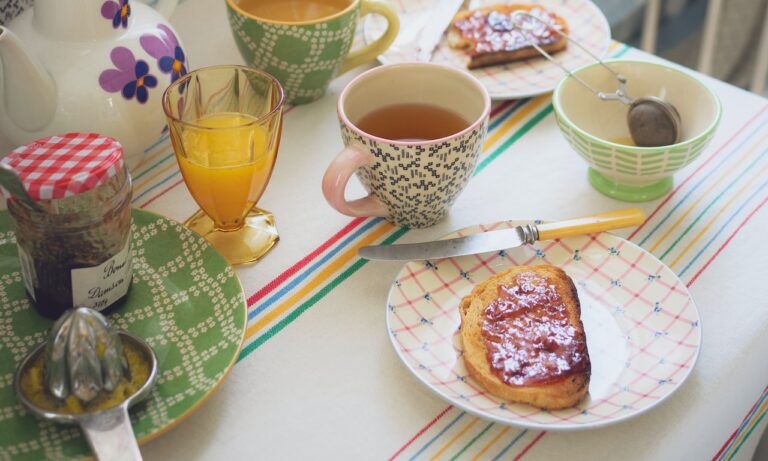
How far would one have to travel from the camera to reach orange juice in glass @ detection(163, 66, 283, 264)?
0.73m

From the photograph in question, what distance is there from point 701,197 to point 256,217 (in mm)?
476

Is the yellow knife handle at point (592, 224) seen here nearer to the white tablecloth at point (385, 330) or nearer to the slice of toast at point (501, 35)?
the white tablecloth at point (385, 330)

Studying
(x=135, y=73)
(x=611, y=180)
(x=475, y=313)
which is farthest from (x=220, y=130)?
(x=611, y=180)

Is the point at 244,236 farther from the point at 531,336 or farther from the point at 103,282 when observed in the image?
the point at 531,336

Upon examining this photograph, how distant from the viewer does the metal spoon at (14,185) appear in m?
0.58

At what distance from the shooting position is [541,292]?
0.69 meters

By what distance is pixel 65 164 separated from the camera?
2.06 ft

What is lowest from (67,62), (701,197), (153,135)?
(701,197)

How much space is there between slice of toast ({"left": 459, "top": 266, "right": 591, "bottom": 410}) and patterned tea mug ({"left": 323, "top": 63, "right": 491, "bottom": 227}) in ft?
0.36

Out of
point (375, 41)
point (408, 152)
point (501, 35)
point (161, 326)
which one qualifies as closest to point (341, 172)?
point (408, 152)

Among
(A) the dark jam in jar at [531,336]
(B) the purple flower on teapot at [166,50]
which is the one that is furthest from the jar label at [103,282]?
(A) the dark jam in jar at [531,336]

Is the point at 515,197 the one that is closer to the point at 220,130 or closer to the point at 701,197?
the point at 701,197

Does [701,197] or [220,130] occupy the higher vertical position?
[220,130]

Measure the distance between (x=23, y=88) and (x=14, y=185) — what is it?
0.18 metres
